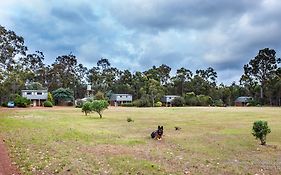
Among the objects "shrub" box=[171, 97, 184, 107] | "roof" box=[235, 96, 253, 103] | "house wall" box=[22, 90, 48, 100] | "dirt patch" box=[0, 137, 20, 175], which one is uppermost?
"house wall" box=[22, 90, 48, 100]

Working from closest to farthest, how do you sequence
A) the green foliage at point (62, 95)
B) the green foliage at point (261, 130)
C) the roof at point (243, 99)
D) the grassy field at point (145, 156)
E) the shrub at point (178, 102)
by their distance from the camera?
the grassy field at point (145, 156) → the green foliage at point (261, 130) → the green foliage at point (62, 95) → the shrub at point (178, 102) → the roof at point (243, 99)

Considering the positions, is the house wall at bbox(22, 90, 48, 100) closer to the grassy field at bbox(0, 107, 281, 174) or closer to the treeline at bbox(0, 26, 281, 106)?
the treeline at bbox(0, 26, 281, 106)

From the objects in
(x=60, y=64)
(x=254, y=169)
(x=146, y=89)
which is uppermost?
(x=60, y=64)

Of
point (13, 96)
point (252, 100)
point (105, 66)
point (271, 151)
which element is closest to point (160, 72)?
point (105, 66)

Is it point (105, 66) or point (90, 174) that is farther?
point (105, 66)

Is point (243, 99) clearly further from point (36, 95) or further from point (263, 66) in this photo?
point (36, 95)

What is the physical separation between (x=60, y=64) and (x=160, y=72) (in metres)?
37.3

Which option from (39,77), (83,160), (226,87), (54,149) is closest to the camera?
(83,160)

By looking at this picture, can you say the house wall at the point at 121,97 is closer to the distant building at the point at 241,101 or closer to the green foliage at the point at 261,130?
the distant building at the point at 241,101

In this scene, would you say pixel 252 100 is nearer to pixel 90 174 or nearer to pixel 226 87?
pixel 226 87

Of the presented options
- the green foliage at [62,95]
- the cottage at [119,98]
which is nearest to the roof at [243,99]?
the cottage at [119,98]

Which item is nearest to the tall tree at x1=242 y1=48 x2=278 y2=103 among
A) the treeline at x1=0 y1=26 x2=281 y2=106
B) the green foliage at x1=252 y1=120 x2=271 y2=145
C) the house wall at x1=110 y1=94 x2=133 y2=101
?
the treeline at x1=0 y1=26 x2=281 y2=106

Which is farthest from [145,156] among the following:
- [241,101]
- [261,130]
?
[241,101]

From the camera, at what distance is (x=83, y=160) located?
12.0m
